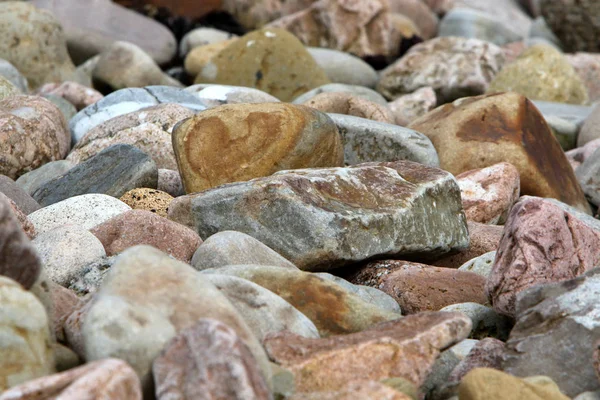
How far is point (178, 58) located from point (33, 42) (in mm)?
3070

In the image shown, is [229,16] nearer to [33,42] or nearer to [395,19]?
[395,19]

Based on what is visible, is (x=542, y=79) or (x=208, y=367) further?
(x=542, y=79)

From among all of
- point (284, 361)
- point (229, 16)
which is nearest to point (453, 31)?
point (229, 16)

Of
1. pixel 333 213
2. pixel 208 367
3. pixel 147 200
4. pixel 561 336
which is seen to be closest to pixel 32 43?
pixel 147 200

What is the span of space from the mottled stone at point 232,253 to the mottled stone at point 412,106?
4.88 m

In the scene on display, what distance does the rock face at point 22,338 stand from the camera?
260 centimetres

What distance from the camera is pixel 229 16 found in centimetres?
1510

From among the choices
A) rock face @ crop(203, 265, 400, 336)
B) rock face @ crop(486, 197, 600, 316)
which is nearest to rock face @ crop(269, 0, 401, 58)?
rock face @ crop(486, 197, 600, 316)

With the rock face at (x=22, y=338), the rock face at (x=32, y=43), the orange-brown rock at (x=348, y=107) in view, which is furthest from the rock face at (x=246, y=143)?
the rock face at (x=32, y=43)

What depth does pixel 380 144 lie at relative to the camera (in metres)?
6.23

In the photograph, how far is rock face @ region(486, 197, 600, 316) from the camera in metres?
3.90

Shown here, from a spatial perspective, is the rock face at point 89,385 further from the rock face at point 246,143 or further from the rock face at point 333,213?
the rock face at point 246,143

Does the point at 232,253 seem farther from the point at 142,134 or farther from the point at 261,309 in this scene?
the point at 142,134

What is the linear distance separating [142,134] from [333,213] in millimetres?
2362
